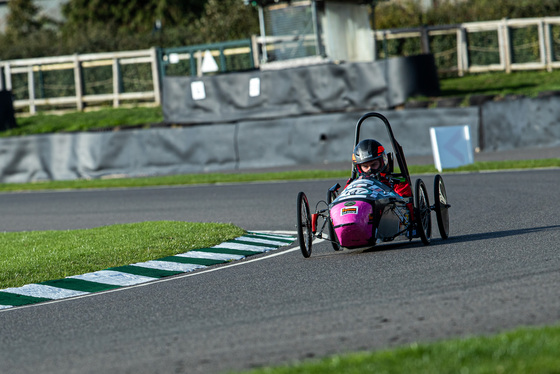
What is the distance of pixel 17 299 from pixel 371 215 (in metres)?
3.42

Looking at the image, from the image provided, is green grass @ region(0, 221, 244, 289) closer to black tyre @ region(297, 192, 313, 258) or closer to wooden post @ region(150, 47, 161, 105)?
black tyre @ region(297, 192, 313, 258)

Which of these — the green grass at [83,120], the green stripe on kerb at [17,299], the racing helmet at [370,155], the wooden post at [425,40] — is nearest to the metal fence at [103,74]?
the green grass at [83,120]

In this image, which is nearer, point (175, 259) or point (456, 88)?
point (175, 259)

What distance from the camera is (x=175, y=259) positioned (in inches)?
444

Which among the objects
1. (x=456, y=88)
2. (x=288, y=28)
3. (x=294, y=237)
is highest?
(x=288, y=28)

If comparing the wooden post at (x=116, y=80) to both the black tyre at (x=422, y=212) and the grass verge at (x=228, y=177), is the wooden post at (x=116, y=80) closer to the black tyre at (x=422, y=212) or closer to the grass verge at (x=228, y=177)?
the grass verge at (x=228, y=177)

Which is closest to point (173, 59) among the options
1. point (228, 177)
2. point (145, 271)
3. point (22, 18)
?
point (228, 177)

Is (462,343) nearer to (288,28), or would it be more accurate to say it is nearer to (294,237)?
(294,237)

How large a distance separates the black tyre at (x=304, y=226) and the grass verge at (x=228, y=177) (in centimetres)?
935

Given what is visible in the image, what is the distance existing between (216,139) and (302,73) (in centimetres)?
255

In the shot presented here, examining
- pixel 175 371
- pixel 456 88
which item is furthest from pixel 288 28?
pixel 175 371

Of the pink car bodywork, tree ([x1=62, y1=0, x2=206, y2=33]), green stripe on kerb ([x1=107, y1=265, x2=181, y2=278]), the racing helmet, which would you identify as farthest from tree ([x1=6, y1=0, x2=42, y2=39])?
the pink car bodywork

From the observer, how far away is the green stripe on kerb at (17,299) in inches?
368

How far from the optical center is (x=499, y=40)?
106 feet
